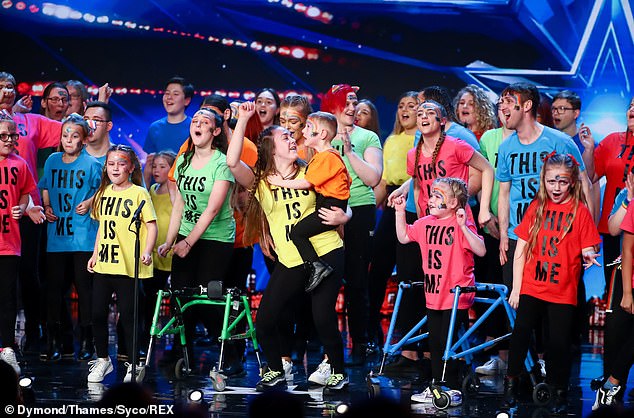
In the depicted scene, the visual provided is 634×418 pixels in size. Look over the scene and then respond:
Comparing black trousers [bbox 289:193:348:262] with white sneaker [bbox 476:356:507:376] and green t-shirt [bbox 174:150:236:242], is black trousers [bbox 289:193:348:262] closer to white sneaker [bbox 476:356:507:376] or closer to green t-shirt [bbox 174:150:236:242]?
green t-shirt [bbox 174:150:236:242]

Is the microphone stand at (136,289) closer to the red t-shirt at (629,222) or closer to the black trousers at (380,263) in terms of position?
the black trousers at (380,263)

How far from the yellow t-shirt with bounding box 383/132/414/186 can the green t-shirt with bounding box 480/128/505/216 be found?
29.2 inches

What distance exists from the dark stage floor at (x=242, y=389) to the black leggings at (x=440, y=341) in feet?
0.55

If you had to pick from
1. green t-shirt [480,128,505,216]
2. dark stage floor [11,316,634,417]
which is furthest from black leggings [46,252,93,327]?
green t-shirt [480,128,505,216]

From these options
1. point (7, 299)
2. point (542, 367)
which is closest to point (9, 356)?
point (7, 299)

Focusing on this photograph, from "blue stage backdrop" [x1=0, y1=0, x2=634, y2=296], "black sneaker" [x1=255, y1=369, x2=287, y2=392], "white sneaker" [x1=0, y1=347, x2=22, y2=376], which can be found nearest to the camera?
"black sneaker" [x1=255, y1=369, x2=287, y2=392]

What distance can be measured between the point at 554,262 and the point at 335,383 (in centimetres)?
141

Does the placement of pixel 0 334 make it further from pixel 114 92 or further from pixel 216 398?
pixel 114 92

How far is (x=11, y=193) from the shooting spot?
23.6 ft

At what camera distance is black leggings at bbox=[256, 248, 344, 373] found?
6.51m

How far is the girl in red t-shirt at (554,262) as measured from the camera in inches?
242

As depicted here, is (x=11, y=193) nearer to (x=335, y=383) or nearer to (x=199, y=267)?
(x=199, y=267)

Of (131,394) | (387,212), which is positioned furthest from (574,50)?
(131,394)

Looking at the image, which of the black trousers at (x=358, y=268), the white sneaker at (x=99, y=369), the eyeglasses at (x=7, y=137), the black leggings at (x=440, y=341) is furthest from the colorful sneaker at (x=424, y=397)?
the eyeglasses at (x=7, y=137)
